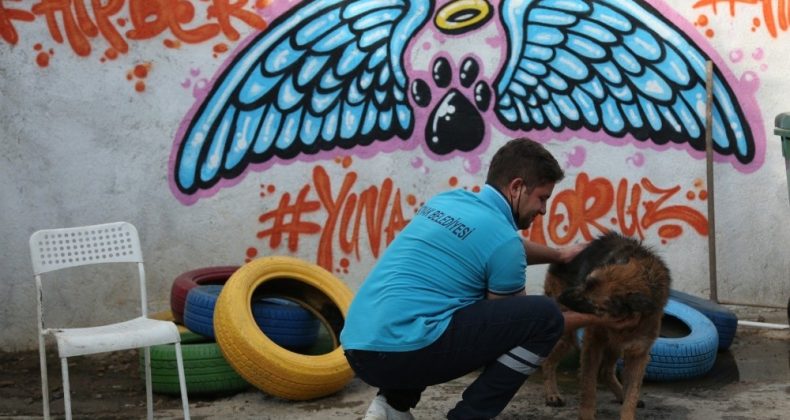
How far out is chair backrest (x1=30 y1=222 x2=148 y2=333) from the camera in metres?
5.14

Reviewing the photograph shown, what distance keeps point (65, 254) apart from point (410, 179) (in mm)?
2581

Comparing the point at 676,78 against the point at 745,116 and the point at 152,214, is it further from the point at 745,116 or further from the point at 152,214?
the point at 152,214

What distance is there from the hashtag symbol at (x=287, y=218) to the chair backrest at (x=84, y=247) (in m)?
1.65

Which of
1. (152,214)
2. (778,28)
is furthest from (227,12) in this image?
(778,28)

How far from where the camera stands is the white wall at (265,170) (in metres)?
6.75

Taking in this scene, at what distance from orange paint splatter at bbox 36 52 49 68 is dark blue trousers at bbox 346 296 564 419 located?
342 centimetres

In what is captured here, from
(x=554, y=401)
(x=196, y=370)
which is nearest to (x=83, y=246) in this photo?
(x=196, y=370)

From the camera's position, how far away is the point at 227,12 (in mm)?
6840

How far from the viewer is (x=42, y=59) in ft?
22.0

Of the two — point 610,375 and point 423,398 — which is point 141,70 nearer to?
point 423,398

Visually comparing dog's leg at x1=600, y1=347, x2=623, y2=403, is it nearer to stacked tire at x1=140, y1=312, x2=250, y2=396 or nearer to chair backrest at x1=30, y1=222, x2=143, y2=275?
stacked tire at x1=140, y1=312, x2=250, y2=396

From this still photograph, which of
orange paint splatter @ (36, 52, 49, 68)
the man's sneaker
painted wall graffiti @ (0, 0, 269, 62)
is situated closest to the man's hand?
the man's sneaker

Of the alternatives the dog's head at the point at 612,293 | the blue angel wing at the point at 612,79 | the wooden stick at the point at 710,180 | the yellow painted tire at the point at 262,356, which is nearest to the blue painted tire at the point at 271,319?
the yellow painted tire at the point at 262,356

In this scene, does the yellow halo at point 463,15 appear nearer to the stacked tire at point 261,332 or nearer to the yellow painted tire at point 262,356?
the stacked tire at point 261,332
